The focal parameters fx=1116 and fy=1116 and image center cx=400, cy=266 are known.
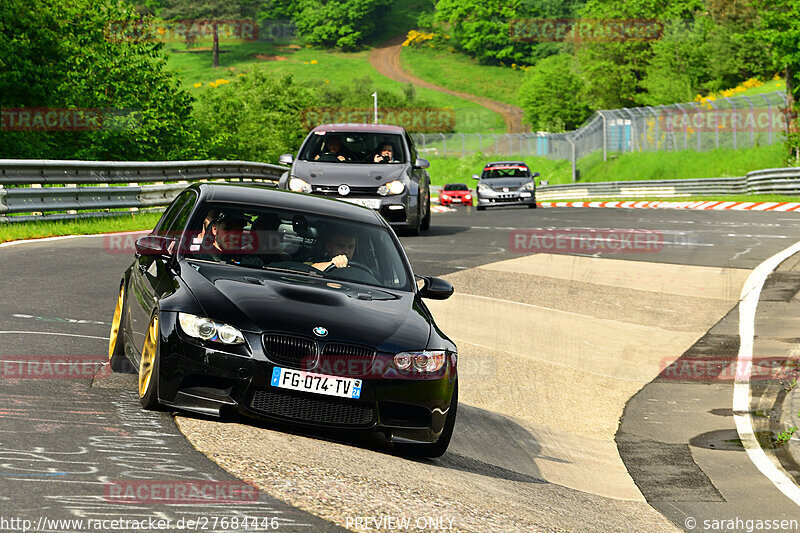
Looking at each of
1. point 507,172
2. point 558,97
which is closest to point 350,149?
point 507,172

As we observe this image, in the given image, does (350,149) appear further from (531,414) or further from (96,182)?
(531,414)

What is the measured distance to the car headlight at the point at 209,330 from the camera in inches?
241

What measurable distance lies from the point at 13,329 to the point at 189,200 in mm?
2084

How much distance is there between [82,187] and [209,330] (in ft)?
48.3

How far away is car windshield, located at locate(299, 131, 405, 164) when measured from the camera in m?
18.8

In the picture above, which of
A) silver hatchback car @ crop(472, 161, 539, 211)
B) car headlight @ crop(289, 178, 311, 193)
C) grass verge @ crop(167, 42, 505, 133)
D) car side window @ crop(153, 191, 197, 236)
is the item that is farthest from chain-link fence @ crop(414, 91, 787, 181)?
grass verge @ crop(167, 42, 505, 133)

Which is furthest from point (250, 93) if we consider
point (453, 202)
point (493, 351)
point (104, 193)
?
point (493, 351)

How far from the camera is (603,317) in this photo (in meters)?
13.8

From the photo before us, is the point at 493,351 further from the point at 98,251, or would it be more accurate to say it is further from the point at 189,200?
the point at 98,251

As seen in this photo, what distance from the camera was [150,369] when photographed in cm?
644

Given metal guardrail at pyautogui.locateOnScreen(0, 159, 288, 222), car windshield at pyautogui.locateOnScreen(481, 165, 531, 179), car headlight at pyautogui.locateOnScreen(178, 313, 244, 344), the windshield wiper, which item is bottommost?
car windshield at pyautogui.locateOnScreen(481, 165, 531, 179)

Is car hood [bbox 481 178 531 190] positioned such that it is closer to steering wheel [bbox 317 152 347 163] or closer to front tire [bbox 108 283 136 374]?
steering wheel [bbox 317 152 347 163]

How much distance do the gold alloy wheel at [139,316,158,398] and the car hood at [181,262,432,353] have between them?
330mm

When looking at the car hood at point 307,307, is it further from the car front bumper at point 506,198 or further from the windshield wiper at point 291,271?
the car front bumper at point 506,198
